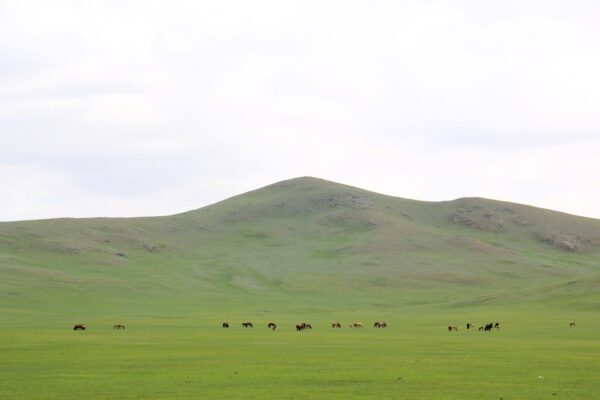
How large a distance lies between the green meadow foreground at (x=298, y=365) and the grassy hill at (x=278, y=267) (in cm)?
4502

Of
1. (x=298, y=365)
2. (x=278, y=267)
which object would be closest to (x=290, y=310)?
(x=278, y=267)

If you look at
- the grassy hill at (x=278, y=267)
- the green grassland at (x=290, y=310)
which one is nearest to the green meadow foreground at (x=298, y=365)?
the green grassland at (x=290, y=310)

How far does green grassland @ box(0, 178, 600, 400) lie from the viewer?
30.0 m

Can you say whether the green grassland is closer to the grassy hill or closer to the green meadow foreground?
the green meadow foreground

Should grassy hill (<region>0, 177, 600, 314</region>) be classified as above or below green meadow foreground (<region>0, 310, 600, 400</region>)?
above

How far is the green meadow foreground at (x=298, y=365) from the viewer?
27391 mm

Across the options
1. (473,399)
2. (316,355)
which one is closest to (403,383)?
(473,399)

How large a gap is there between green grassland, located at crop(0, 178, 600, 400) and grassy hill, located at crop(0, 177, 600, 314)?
1.67 ft

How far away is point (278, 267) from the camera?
156875 mm

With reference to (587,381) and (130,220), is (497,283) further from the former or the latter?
(587,381)

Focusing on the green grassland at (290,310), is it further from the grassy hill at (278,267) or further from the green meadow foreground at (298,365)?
the grassy hill at (278,267)

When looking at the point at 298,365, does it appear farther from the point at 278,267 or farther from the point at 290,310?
the point at 278,267

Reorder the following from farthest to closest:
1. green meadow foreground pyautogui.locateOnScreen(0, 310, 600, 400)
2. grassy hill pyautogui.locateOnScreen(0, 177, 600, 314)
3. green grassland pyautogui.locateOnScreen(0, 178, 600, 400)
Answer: grassy hill pyautogui.locateOnScreen(0, 177, 600, 314) < green grassland pyautogui.locateOnScreen(0, 178, 600, 400) < green meadow foreground pyautogui.locateOnScreen(0, 310, 600, 400)

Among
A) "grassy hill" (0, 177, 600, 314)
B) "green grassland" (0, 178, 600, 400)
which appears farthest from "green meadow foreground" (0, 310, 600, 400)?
"grassy hill" (0, 177, 600, 314)
